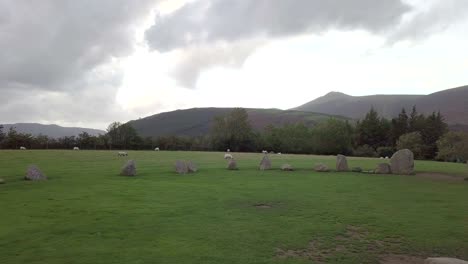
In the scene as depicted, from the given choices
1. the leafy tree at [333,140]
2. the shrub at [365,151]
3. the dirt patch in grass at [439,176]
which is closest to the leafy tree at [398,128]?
the shrub at [365,151]

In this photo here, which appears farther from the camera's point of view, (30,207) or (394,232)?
(30,207)

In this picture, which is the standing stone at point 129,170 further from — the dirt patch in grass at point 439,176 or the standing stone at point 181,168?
the dirt patch in grass at point 439,176

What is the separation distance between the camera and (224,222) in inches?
544

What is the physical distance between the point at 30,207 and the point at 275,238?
10.6m

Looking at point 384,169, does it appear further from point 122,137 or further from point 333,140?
point 122,137

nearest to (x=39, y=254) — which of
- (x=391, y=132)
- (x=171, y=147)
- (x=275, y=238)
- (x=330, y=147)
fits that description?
(x=275, y=238)

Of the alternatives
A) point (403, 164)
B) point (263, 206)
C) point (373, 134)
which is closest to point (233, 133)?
point (373, 134)

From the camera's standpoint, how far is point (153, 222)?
1374 centimetres

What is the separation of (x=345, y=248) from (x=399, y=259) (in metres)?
1.45

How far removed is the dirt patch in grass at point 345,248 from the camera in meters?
10.4

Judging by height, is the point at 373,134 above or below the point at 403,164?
above

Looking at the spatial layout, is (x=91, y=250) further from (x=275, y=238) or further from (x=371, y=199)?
(x=371, y=199)

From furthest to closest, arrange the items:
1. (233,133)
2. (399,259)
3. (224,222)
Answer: (233,133) → (224,222) → (399,259)

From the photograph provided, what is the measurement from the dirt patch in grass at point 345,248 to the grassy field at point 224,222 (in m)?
0.03
